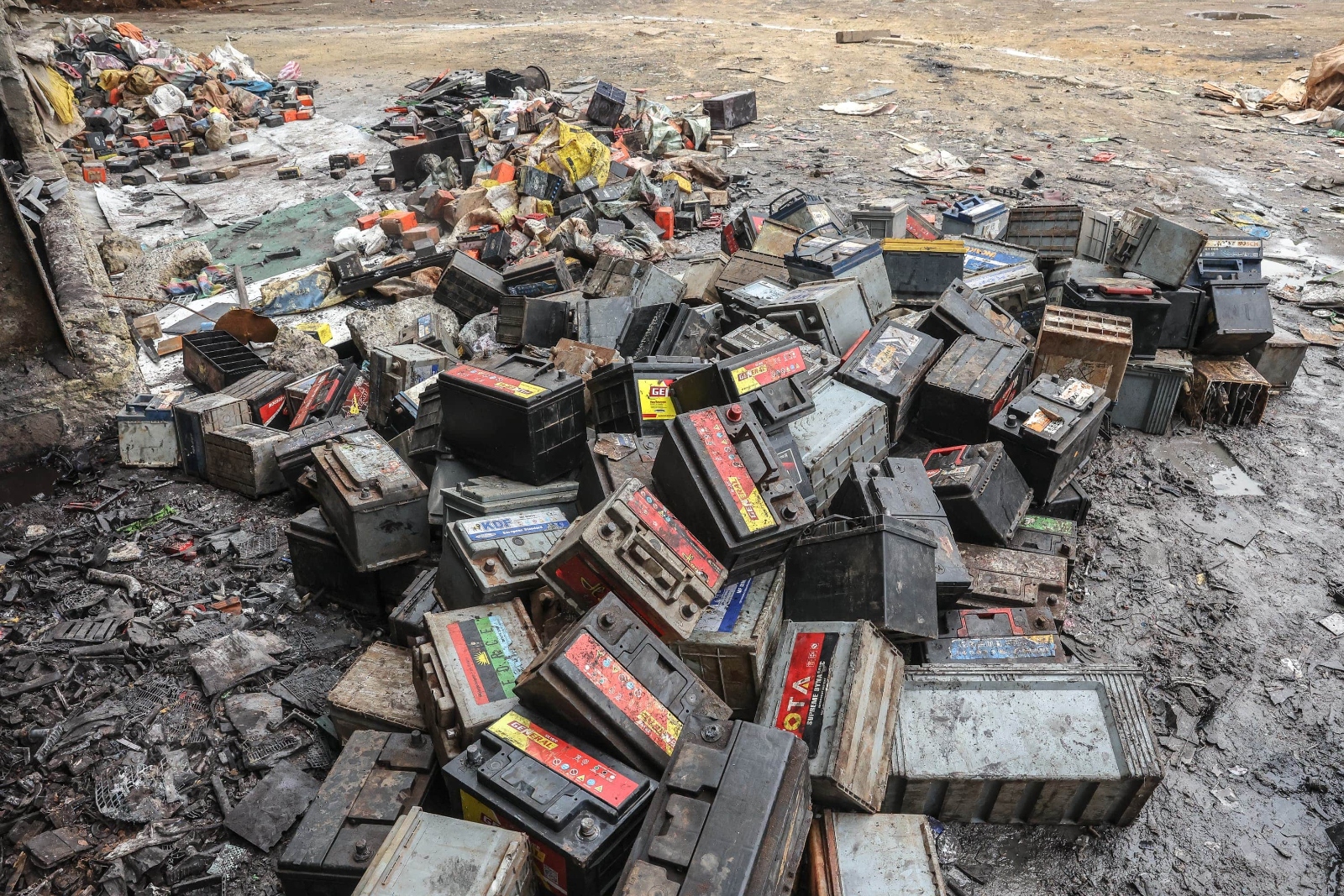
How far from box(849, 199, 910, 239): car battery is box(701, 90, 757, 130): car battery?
5831mm

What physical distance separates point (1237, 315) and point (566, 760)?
216 inches

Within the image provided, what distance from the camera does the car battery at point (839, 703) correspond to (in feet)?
9.36

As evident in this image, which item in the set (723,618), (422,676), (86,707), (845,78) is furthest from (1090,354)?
(845,78)

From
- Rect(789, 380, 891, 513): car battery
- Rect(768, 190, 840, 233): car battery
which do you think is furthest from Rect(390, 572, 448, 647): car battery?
Rect(768, 190, 840, 233): car battery

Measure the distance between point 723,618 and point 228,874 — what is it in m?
2.11

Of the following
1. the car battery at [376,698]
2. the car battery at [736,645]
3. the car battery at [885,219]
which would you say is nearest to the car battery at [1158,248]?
the car battery at [885,219]

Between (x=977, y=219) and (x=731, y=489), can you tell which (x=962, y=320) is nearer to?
(x=977, y=219)

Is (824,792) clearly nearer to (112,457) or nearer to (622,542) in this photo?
(622,542)

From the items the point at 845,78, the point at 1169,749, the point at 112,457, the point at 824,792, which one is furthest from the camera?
the point at 845,78

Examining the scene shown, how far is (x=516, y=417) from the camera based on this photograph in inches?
153

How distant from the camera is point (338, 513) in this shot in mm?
4176

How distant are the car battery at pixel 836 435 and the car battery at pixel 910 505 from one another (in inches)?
5.7

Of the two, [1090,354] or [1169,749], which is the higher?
[1090,354]

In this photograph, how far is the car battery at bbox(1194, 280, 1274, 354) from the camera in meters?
5.55
